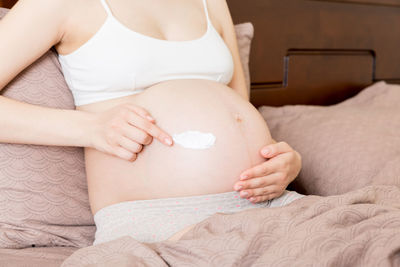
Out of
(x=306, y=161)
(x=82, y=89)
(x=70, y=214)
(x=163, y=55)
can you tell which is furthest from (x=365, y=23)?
(x=70, y=214)

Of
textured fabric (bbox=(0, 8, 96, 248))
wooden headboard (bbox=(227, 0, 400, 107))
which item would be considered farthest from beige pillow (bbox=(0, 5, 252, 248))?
wooden headboard (bbox=(227, 0, 400, 107))

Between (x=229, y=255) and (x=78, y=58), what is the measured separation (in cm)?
59

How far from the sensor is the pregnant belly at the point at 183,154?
0.97 meters

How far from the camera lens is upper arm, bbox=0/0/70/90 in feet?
3.21

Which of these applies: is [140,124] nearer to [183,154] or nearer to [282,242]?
[183,154]

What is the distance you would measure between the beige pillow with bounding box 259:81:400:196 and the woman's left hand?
27cm

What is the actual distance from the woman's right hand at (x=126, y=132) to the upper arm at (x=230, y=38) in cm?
44

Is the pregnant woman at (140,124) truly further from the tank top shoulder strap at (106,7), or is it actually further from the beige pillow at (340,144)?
the beige pillow at (340,144)

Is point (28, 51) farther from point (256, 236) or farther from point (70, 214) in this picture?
point (256, 236)

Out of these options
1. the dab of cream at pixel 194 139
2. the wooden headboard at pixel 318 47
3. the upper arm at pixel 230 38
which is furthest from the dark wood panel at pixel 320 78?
the dab of cream at pixel 194 139

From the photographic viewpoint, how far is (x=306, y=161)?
1379 mm

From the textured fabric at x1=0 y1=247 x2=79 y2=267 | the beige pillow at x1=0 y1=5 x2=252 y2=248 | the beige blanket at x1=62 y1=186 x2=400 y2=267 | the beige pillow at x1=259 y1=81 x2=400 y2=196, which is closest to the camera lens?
the beige blanket at x1=62 y1=186 x2=400 y2=267

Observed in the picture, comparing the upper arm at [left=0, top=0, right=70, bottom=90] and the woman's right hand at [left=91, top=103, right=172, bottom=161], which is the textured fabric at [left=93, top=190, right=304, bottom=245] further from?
the upper arm at [left=0, top=0, right=70, bottom=90]

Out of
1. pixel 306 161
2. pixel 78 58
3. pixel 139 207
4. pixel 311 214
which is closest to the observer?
pixel 311 214
